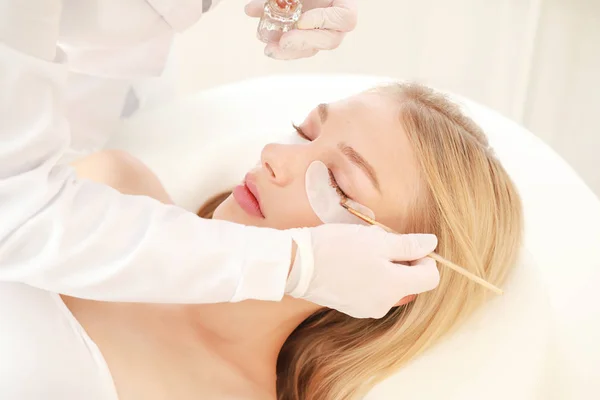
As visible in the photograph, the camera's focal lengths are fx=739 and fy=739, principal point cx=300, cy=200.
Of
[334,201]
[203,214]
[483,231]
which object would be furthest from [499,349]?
[203,214]

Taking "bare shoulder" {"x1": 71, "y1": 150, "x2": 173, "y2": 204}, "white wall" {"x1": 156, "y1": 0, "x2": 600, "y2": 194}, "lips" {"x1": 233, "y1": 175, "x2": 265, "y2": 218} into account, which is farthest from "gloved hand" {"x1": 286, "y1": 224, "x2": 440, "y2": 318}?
"white wall" {"x1": 156, "y1": 0, "x2": 600, "y2": 194}

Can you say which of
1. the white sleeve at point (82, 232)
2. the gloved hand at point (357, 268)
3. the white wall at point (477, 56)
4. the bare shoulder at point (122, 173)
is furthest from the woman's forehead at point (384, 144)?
the white wall at point (477, 56)

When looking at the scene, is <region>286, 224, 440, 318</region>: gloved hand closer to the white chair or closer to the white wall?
the white chair

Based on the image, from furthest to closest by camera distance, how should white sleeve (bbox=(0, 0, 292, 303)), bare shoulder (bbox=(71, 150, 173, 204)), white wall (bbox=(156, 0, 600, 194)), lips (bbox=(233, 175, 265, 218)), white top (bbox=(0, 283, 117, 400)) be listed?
white wall (bbox=(156, 0, 600, 194))
bare shoulder (bbox=(71, 150, 173, 204))
lips (bbox=(233, 175, 265, 218))
white top (bbox=(0, 283, 117, 400))
white sleeve (bbox=(0, 0, 292, 303))

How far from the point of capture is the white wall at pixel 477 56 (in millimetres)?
2516

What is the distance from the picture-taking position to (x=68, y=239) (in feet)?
3.48

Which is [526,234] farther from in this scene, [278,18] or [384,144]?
[278,18]

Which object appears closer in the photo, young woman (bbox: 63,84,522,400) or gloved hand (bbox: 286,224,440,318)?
gloved hand (bbox: 286,224,440,318)

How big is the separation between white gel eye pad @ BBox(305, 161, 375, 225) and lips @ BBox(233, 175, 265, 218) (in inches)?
4.4

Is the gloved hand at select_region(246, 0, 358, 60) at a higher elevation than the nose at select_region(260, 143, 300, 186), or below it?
higher

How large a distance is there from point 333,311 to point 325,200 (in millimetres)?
315

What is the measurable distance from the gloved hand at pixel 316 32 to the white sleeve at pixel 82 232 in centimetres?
35

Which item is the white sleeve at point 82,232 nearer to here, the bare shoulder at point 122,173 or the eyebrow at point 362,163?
the eyebrow at point 362,163

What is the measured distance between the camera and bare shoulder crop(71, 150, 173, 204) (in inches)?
67.2
